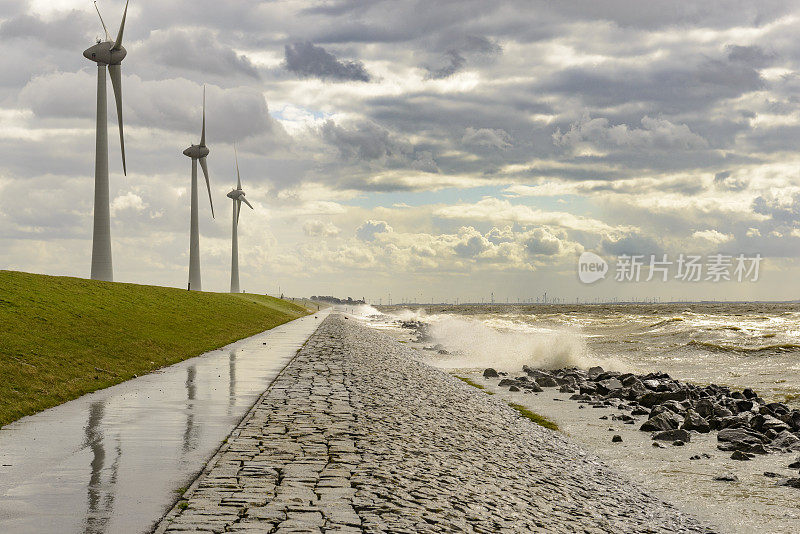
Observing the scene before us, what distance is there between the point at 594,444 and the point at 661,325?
7056cm

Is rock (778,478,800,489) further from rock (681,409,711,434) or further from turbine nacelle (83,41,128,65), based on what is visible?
turbine nacelle (83,41,128,65)

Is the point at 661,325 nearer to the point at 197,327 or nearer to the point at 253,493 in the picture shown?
the point at 197,327

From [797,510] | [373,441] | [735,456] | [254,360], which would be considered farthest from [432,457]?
[254,360]

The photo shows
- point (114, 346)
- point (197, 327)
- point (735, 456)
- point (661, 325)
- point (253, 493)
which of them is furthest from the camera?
point (661, 325)

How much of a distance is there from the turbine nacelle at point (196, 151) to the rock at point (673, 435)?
98.0 m

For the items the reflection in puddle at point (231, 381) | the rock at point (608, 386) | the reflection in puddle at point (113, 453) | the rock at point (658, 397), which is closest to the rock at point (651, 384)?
the rock at point (608, 386)

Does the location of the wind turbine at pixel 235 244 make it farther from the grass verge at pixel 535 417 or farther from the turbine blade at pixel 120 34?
the grass verge at pixel 535 417

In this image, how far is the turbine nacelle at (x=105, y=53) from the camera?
67438 millimetres

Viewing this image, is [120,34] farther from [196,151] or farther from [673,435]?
[673,435]

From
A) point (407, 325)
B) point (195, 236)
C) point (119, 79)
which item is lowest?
point (407, 325)

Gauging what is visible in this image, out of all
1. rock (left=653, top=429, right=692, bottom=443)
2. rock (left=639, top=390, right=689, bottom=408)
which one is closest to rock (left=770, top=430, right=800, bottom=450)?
rock (left=653, top=429, right=692, bottom=443)

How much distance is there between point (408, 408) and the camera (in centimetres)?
1883

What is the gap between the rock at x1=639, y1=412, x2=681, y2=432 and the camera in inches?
810

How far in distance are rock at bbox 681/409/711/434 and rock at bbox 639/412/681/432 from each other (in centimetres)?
27
